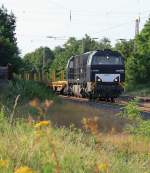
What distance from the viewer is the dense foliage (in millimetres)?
50125

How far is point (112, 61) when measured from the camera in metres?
36.6

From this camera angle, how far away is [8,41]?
53.4 meters

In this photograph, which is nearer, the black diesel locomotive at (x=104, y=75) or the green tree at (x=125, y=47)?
the black diesel locomotive at (x=104, y=75)

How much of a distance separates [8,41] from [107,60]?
1876 centimetres

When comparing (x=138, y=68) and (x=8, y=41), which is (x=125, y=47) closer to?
(x=138, y=68)

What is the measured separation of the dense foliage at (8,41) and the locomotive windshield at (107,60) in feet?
46.4

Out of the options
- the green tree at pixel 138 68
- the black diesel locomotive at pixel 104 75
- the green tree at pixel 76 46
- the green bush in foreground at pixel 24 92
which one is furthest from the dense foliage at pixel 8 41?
the green tree at pixel 76 46

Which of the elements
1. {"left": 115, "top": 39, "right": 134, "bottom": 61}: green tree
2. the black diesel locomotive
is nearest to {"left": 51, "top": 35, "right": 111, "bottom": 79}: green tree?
{"left": 115, "top": 39, "right": 134, "bottom": 61}: green tree

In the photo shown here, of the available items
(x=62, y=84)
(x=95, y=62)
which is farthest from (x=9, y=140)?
(x=62, y=84)

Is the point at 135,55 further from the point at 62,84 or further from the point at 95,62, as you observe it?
the point at 95,62

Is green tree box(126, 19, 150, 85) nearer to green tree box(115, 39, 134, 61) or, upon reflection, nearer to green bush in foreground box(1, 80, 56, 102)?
green tree box(115, 39, 134, 61)

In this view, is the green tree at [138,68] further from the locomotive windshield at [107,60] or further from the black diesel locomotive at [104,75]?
the locomotive windshield at [107,60]

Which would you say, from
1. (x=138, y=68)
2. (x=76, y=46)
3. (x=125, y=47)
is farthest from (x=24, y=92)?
(x=76, y=46)

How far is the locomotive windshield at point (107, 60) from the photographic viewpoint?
119 ft
